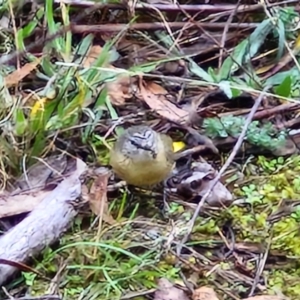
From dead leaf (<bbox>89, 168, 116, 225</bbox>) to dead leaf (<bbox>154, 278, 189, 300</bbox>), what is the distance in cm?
46

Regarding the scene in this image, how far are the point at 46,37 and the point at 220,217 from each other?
4.72 feet

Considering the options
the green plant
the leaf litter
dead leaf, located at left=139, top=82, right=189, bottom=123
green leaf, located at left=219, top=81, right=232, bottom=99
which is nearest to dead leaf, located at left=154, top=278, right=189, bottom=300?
the leaf litter

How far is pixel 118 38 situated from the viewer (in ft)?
15.5

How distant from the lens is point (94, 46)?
186 inches

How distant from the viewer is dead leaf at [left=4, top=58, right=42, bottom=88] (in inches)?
171

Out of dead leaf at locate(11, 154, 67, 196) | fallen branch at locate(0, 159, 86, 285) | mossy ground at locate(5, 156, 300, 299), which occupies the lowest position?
mossy ground at locate(5, 156, 300, 299)

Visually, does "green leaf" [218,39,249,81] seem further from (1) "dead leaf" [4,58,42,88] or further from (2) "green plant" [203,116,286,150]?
(1) "dead leaf" [4,58,42,88]

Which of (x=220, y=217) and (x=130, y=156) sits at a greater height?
(x=130, y=156)

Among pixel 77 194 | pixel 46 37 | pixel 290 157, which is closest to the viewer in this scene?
pixel 77 194

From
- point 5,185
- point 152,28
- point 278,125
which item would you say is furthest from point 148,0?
point 5,185

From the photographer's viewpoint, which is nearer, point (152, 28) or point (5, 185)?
point (5, 185)

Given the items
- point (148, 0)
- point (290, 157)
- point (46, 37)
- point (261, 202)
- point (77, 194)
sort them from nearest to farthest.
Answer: point (77, 194), point (261, 202), point (290, 157), point (46, 37), point (148, 0)

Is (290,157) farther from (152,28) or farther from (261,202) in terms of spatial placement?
(152,28)

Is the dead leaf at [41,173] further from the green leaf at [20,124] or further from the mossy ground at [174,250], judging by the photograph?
the mossy ground at [174,250]
